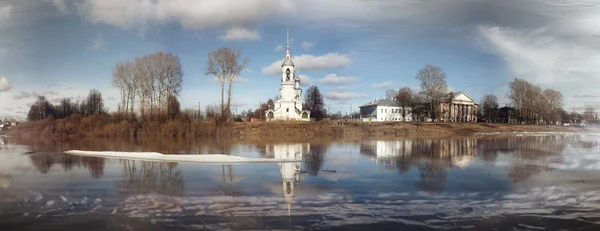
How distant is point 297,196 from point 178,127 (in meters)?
33.8

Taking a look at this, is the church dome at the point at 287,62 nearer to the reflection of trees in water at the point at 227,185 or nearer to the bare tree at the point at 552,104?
the bare tree at the point at 552,104

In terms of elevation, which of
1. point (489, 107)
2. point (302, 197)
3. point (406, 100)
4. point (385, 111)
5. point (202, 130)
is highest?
point (406, 100)

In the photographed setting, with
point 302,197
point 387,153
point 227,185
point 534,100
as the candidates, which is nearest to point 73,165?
point 227,185

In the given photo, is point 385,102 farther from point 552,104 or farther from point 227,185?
point 227,185

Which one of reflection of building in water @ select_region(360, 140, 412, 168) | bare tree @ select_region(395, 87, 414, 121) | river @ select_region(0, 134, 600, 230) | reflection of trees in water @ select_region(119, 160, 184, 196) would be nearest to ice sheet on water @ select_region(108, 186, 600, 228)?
river @ select_region(0, 134, 600, 230)

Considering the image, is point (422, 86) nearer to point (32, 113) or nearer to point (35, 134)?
point (35, 134)

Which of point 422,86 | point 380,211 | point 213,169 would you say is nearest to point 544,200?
point 380,211

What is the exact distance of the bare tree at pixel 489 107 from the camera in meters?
74.6

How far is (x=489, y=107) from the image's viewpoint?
248 ft

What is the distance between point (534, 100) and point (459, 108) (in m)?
19.8

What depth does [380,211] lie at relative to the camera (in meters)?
6.66

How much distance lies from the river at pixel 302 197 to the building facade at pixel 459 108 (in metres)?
48.7

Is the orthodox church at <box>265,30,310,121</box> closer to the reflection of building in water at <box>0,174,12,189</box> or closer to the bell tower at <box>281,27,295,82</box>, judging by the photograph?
the bell tower at <box>281,27,295,82</box>

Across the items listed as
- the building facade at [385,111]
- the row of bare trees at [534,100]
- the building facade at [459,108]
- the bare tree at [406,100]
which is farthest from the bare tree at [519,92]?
the building facade at [385,111]
